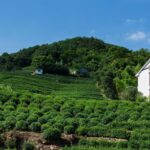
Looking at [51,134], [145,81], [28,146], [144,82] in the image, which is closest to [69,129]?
[51,134]

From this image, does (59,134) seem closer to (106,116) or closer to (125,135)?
(125,135)

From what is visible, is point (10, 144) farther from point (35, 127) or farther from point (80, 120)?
point (80, 120)

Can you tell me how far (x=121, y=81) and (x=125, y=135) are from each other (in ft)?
118

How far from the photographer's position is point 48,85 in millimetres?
72562

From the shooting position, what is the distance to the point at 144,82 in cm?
4962

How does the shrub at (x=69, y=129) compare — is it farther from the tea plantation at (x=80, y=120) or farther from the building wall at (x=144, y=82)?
the building wall at (x=144, y=82)

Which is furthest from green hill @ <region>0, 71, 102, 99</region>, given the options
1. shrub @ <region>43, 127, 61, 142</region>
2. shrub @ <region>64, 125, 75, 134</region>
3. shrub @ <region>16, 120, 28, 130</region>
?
shrub @ <region>43, 127, 61, 142</region>

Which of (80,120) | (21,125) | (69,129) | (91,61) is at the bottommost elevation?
(69,129)

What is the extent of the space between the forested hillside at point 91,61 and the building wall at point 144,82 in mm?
894

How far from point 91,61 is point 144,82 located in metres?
63.0

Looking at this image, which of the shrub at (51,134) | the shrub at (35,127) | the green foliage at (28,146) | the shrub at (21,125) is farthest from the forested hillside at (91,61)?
the green foliage at (28,146)

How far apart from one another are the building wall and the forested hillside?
894 mm

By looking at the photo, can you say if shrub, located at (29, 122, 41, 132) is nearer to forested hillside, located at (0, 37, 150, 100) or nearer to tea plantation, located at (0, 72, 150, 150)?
tea plantation, located at (0, 72, 150, 150)

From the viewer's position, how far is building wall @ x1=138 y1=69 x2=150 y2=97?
48.1 meters
